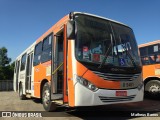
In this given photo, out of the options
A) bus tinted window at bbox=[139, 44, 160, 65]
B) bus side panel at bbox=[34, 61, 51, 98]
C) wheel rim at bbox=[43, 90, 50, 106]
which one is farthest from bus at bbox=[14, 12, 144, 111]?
bus tinted window at bbox=[139, 44, 160, 65]

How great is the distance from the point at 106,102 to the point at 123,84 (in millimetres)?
785

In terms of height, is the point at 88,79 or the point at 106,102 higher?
the point at 88,79

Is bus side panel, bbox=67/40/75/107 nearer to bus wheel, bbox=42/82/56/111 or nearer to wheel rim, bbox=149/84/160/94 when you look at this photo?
bus wheel, bbox=42/82/56/111

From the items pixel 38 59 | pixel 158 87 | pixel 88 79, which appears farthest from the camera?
pixel 158 87

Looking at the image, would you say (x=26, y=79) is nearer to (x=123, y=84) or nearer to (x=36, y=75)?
(x=36, y=75)

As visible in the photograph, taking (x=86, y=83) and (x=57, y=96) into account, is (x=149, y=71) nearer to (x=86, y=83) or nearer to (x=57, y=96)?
(x=57, y=96)

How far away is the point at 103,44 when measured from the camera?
670 centimetres

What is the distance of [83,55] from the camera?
629 cm

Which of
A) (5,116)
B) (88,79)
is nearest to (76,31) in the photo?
(88,79)

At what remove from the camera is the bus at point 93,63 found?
6.09 m

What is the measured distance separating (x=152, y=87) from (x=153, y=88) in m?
0.08

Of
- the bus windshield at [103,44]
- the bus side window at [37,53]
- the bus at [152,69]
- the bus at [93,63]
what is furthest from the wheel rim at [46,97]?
the bus at [152,69]

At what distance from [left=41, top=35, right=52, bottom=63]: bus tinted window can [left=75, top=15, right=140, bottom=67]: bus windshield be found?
218 centimetres

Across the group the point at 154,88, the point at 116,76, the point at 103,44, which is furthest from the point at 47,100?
the point at 154,88
